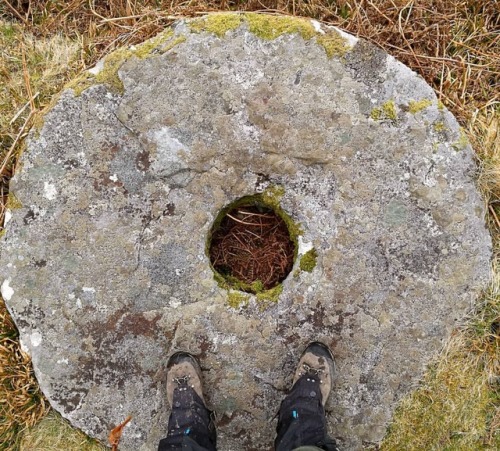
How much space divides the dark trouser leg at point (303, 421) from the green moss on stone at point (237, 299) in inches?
19.7

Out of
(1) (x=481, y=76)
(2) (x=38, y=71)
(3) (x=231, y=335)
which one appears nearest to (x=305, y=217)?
(3) (x=231, y=335)

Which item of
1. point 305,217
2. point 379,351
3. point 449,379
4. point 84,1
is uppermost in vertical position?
point 84,1

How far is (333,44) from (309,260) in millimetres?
1155

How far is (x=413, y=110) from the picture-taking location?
2.69 meters

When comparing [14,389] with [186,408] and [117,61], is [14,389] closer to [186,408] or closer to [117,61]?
[186,408]

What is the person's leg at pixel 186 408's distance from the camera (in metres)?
2.61

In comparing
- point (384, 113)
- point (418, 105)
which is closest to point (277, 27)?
point (384, 113)

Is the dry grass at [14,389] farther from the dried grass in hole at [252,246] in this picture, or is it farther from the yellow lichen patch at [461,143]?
the yellow lichen patch at [461,143]

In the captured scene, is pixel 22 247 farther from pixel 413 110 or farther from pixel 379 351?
pixel 413 110

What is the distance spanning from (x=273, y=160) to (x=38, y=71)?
1.65 metres

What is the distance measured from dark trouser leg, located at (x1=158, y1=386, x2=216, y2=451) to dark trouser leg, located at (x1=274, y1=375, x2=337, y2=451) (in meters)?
0.37

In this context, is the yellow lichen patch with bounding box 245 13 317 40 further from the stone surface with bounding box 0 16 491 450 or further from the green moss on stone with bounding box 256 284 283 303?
the green moss on stone with bounding box 256 284 283 303

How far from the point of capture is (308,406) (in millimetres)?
2637

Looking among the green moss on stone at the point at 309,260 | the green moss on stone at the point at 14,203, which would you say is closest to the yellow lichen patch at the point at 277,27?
the green moss on stone at the point at 309,260
